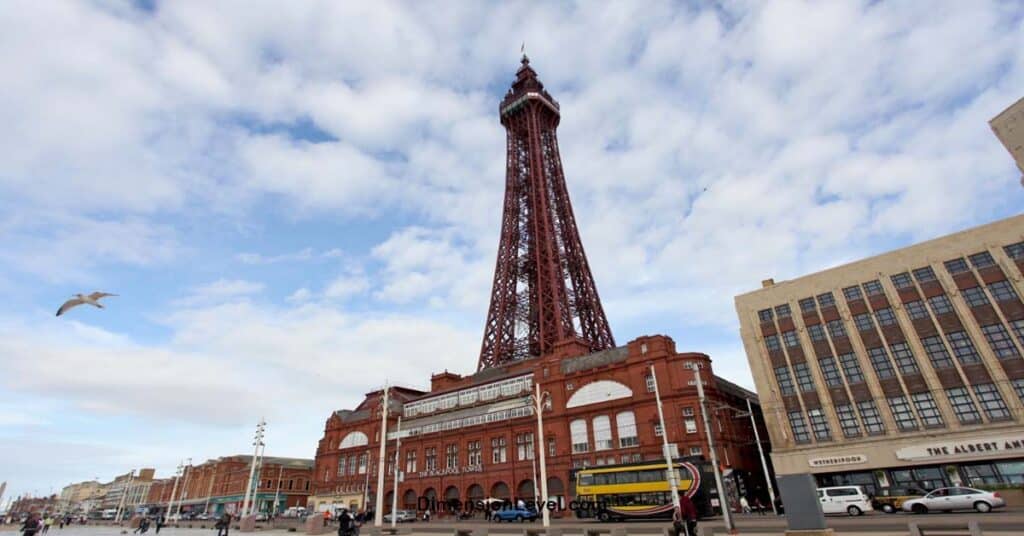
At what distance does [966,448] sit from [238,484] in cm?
11214

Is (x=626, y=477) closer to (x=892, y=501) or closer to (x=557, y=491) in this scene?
(x=892, y=501)

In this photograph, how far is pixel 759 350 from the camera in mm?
45375

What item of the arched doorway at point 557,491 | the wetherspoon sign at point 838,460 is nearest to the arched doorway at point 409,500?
the arched doorway at point 557,491

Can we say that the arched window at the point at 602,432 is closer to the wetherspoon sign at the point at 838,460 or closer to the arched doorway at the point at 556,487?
the arched doorway at the point at 556,487

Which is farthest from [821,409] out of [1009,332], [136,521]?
[136,521]

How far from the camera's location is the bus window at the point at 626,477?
36094 mm

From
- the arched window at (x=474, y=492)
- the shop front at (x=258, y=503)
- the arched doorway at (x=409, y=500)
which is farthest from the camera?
the shop front at (x=258, y=503)

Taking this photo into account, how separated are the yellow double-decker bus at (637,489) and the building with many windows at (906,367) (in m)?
12.2

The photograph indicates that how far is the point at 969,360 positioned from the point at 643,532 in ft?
97.4

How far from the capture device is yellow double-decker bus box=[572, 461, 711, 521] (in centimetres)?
3372

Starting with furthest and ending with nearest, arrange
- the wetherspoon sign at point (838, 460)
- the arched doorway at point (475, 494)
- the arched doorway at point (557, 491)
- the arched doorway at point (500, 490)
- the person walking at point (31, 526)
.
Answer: the arched doorway at point (475, 494), the arched doorway at point (500, 490), the arched doorway at point (557, 491), the wetherspoon sign at point (838, 460), the person walking at point (31, 526)

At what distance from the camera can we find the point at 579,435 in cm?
5175

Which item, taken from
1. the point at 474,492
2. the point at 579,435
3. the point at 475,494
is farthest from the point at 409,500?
the point at 579,435

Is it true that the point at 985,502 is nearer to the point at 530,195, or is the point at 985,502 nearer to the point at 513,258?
the point at 513,258
